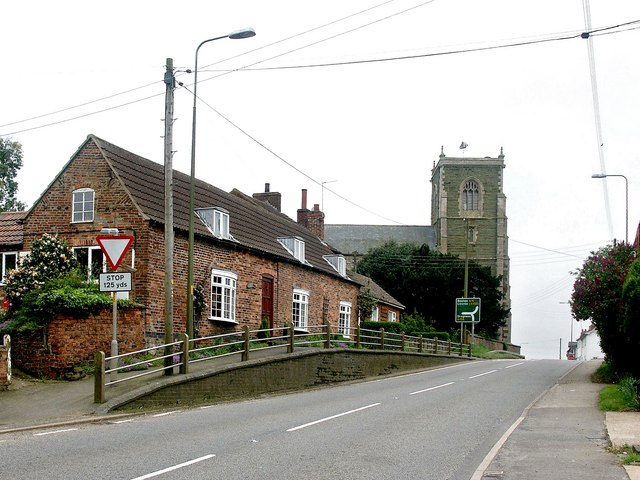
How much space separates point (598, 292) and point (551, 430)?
11.4 m

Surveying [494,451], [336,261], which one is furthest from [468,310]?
[494,451]

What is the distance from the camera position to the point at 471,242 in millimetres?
103812

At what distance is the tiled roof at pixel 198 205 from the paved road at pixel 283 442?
31.8ft

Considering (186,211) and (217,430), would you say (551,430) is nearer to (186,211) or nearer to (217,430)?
(217,430)

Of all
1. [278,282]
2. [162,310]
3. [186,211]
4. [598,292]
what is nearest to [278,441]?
[162,310]

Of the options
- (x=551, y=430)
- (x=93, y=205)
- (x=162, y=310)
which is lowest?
(x=551, y=430)

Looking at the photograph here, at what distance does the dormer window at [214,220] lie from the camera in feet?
96.8

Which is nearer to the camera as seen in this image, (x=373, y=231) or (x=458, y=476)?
(x=458, y=476)

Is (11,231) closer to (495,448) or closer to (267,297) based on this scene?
(267,297)

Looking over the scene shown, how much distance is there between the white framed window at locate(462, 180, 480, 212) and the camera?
105812 mm

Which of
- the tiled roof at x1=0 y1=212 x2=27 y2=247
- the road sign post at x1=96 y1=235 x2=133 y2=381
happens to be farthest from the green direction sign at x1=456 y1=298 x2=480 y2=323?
the road sign post at x1=96 y1=235 x2=133 y2=381

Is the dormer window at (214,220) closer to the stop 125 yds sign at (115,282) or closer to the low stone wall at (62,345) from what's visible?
the low stone wall at (62,345)

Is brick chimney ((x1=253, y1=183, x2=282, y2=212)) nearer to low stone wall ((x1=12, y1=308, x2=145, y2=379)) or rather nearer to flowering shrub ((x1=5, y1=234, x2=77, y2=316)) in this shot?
flowering shrub ((x1=5, y1=234, x2=77, y2=316))

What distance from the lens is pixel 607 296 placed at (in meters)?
24.5
